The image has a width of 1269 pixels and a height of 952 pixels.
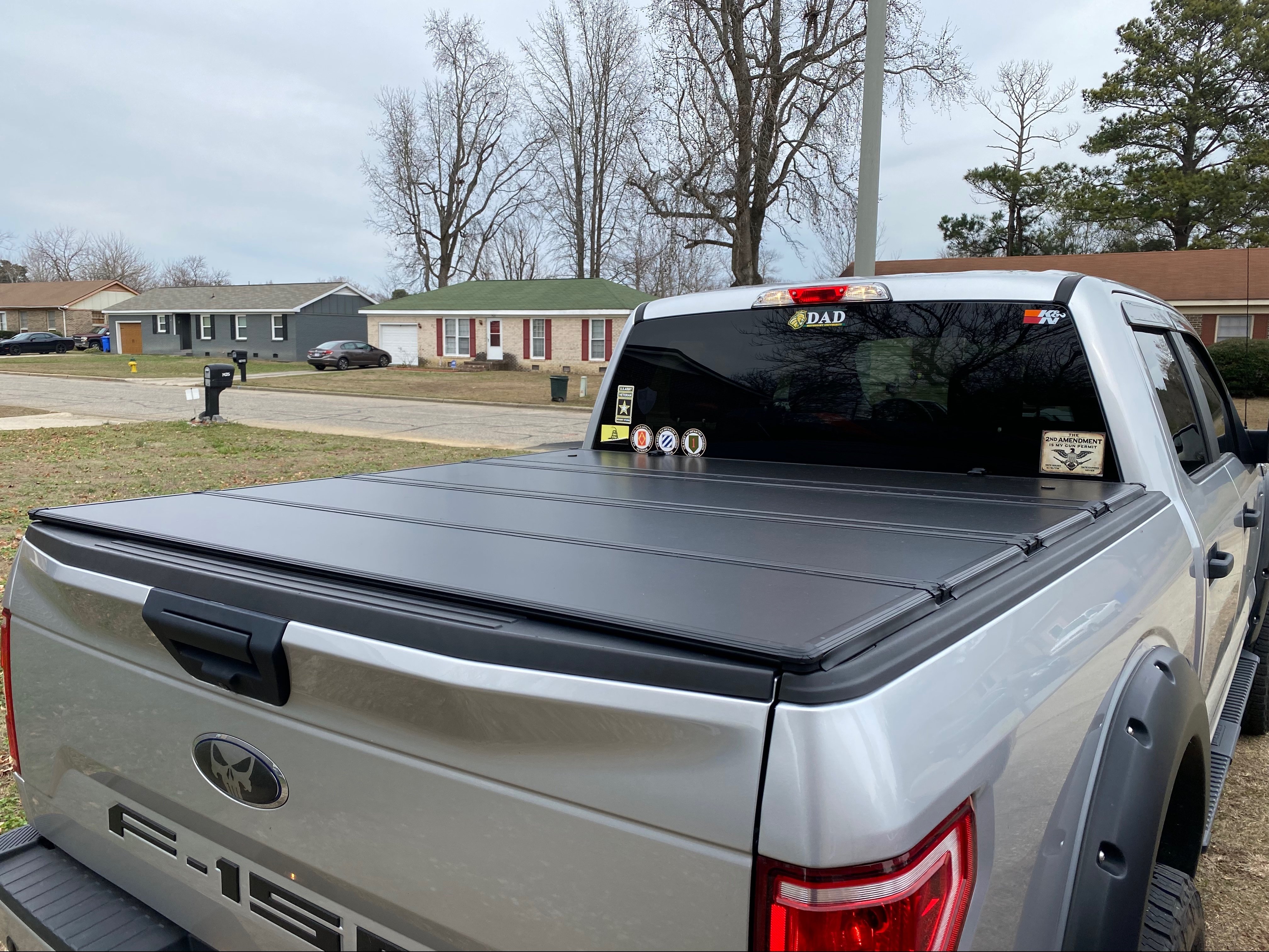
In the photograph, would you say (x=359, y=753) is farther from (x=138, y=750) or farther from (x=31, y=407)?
(x=31, y=407)

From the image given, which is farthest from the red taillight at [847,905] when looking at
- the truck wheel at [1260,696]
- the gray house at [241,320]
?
the gray house at [241,320]

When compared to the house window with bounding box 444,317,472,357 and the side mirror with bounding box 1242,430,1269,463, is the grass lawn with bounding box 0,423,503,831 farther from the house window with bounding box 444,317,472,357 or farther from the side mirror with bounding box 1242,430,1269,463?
the house window with bounding box 444,317,472,357

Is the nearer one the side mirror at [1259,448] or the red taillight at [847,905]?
the red taillight at [847,905]

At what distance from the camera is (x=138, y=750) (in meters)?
1.83

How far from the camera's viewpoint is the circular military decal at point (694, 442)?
13.2 ft

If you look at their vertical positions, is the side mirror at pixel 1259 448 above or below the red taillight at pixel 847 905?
above

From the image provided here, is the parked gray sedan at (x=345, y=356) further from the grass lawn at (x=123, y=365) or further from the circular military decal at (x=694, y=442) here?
the circular military decal at (x=694, y=442)

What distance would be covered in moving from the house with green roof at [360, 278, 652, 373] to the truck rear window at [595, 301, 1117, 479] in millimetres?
34887

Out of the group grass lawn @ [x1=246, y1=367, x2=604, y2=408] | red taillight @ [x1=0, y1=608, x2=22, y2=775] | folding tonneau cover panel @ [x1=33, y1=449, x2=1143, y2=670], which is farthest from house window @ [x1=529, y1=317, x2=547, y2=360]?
red taillight @ [x1=0, y1=608, x2=22, y2=775]

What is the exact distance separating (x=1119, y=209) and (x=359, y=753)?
43717 millimetres

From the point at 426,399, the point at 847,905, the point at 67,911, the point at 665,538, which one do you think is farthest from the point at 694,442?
the point at 426,399

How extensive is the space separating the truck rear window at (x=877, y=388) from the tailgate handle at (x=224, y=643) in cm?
256

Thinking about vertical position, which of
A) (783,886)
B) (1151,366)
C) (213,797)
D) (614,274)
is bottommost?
(213,797)

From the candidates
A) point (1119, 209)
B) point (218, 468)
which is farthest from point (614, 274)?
point (218, 468)
